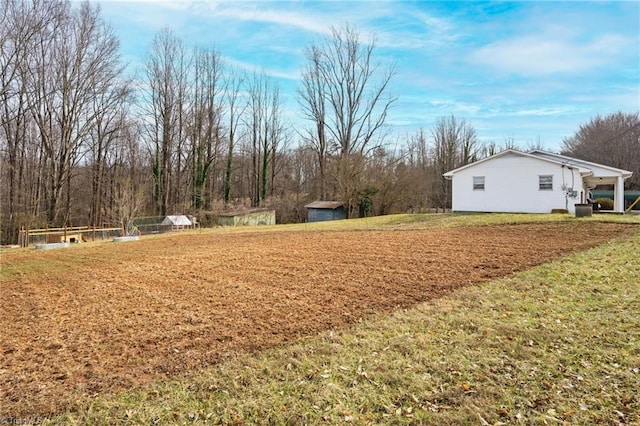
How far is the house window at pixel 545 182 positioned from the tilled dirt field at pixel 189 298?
7256 millimetres

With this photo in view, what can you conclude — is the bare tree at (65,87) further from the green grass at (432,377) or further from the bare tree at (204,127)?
the green grass at (432,377)

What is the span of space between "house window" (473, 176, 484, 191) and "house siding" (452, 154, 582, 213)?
5.4 inches

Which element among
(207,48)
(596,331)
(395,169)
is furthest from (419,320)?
(207,48)

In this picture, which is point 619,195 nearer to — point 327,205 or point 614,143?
point 327,205

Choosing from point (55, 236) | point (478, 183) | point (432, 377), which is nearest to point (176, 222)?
point (55, 236)

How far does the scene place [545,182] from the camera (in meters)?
17.5

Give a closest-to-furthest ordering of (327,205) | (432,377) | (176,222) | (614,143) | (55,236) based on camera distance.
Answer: (432,377), (55,236), (176,222), (327,205), (614,143)

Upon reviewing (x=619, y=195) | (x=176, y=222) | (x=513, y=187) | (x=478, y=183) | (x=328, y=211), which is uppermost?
(x=478, y=183)

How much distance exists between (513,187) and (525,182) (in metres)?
0.58

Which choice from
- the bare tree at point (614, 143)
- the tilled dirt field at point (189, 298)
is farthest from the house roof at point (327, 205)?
the bare tree at point (614, 143)

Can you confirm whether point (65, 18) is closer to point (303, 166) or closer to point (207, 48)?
point (207, 48)

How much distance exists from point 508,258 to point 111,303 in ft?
24.6

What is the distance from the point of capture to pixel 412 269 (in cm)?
703

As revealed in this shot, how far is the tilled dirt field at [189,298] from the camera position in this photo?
128 inches
